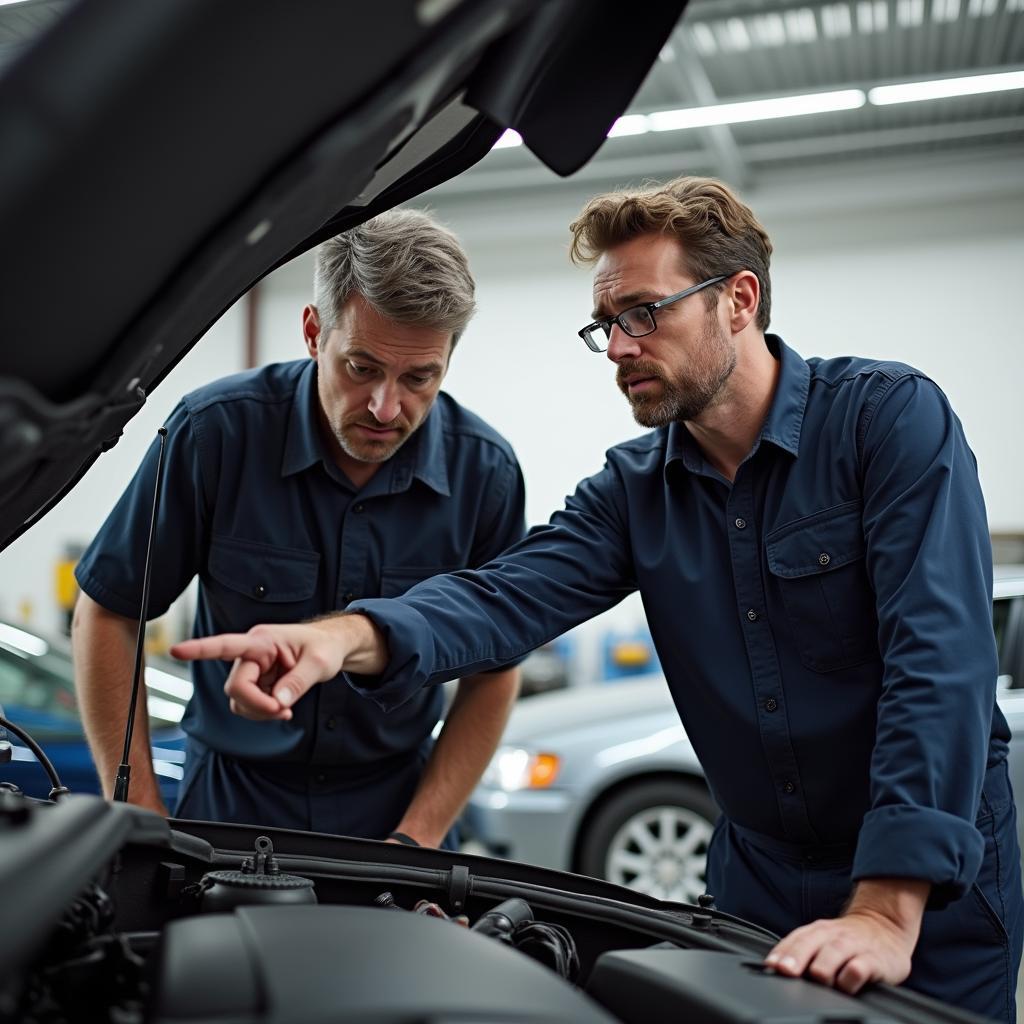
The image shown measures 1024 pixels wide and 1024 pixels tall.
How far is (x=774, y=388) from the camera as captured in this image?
5.77ft

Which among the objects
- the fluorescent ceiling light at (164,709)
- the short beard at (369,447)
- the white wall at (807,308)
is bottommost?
the fluorescent ceiling light at (164,709)

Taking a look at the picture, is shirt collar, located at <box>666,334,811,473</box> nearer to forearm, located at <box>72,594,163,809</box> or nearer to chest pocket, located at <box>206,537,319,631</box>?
chest pocket, located at <box>206,537,319,631</box>

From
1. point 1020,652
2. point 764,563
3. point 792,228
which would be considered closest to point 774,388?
point 764,563

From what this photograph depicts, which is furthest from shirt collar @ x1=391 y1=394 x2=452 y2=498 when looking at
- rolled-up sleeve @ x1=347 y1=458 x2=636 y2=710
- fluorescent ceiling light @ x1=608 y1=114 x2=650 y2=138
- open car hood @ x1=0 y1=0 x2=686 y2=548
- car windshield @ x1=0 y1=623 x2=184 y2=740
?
fluorescent ceiling light @ x1=608 y1=114 x2=650 y2=138

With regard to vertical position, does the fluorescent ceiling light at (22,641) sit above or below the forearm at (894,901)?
above

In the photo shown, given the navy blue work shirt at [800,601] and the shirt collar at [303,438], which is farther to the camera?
the shirt collar at [303,438]

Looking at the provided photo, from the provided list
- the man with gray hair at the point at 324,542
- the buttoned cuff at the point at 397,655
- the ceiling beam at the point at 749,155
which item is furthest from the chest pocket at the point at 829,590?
the ceiling beam at the point at 749,155

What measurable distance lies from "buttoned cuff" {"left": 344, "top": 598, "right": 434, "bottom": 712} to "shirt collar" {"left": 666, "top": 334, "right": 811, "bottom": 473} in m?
0.51

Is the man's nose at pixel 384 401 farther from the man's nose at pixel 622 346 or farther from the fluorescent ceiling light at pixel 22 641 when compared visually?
the fluorescent ceiling light at pixel 22 641

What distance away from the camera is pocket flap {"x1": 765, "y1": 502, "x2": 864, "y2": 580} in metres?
1.55

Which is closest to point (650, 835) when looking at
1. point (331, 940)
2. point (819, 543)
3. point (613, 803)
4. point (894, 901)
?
point (613, 803)

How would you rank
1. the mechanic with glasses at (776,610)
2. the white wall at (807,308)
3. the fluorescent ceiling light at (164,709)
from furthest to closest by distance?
the white wall at (807,308)
the fluorescent ceiling light at (164,709)
the mechanic with glasses at (776,610)

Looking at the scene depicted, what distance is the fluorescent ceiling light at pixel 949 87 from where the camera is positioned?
705cm

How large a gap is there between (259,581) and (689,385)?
31.2 inches
